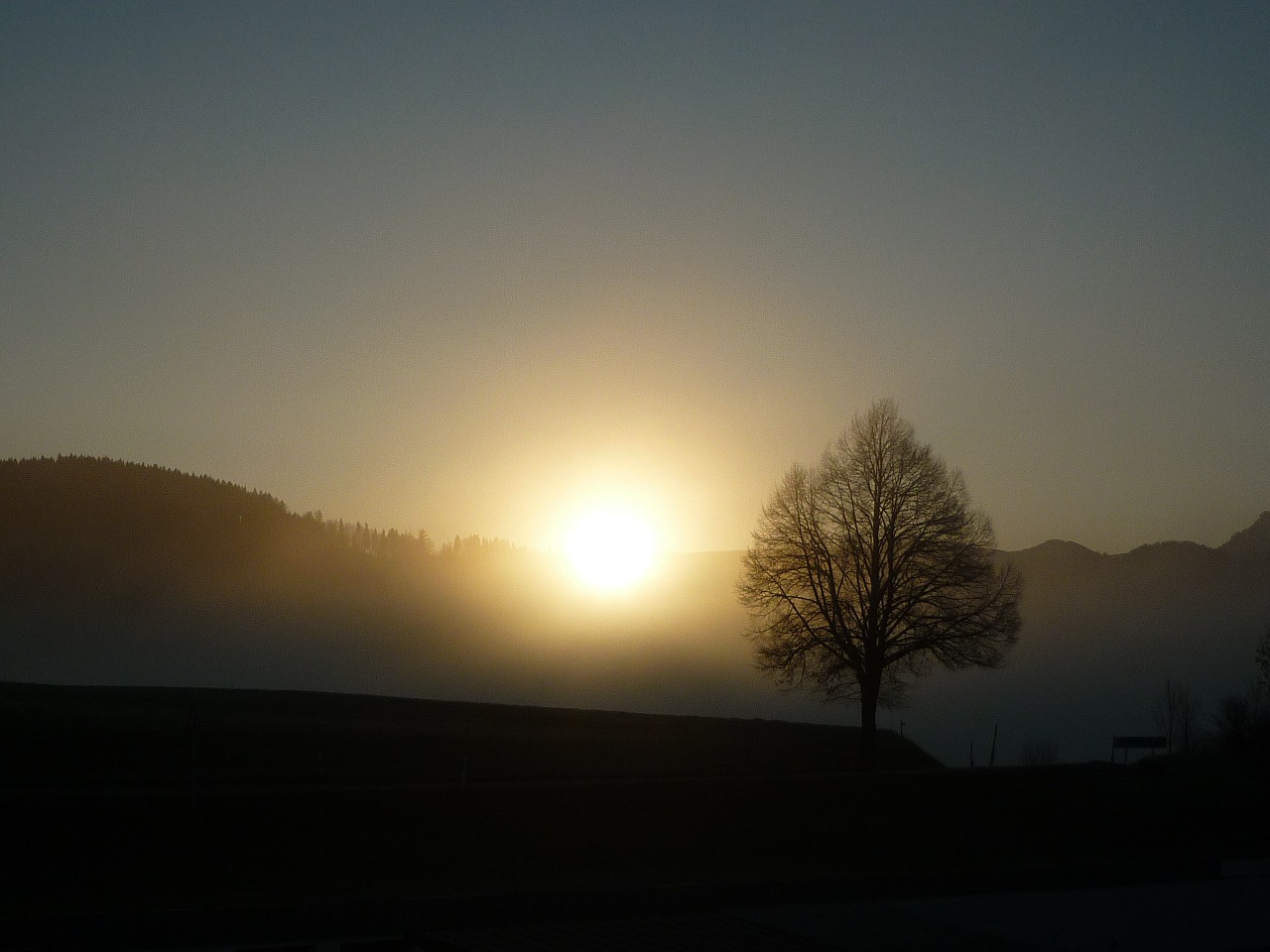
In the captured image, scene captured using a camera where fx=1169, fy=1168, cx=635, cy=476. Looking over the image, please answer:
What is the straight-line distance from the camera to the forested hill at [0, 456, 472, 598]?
181 meters

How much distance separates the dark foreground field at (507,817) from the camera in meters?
21.6

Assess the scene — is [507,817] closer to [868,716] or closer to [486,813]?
[486,813]

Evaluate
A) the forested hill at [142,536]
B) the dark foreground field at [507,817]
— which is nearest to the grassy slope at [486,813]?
the dark foreground field at [507,817]

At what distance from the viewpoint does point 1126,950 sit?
18.1m

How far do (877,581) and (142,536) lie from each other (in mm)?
170619

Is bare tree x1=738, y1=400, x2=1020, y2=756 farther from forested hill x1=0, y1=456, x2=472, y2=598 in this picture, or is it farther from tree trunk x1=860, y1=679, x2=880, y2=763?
forested hill x1=0, y1=456, x2=472, y2=598

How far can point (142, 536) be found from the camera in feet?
609

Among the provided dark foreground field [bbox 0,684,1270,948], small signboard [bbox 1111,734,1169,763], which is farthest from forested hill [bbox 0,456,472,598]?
small signboard [bbox 1111,734,1169,763]

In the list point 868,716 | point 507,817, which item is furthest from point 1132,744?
point 507,817

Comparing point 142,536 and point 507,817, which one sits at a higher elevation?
point 142,536

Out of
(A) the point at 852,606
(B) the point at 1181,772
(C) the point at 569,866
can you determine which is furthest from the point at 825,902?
(B) the point at 1181,772

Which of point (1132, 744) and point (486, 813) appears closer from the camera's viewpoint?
point (486, 813)

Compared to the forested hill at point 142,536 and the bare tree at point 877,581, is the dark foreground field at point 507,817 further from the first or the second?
the forested hill at point 142,536

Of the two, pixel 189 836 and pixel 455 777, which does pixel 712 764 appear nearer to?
pixel 455 777
